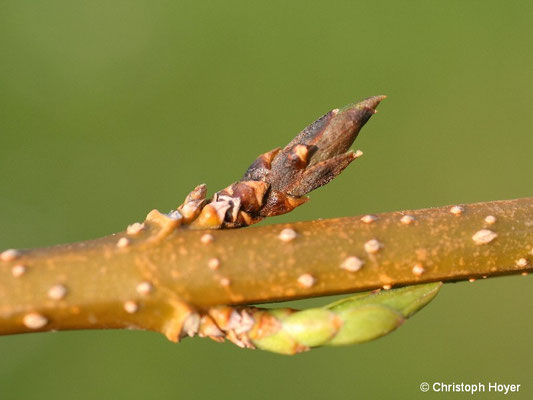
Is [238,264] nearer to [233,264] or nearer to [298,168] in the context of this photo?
[233,264]

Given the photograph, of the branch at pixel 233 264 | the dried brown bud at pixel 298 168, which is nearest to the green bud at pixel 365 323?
the branch at pixel 233 264

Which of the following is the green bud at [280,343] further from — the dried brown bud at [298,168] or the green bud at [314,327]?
the dried brown bud at [298,168]

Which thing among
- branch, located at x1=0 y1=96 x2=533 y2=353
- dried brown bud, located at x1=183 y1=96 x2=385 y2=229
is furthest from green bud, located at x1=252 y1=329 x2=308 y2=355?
dried brown bud, located at x1=183 y1=96 x2=385 y2=229

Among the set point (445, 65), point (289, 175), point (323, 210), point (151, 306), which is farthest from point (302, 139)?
point (445, 65)

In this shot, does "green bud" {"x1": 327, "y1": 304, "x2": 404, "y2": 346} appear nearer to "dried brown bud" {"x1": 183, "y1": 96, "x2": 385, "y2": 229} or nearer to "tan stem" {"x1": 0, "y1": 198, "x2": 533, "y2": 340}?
"tan stem" {"x1": 0, "y1": 198, "x2": 533, "y2": 340}

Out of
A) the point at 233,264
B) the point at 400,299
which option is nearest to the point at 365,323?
the point at 400,299

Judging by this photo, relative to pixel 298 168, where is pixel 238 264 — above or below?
below

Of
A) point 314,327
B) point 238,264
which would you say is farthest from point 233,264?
point 314,327

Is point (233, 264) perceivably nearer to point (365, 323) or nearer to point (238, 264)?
point (238, 264)
